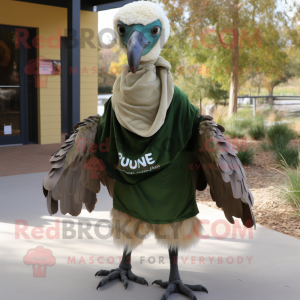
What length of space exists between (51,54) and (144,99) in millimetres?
7094

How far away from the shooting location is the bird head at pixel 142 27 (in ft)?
6.70

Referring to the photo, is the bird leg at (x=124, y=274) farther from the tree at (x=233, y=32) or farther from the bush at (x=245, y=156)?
the tree at (x=233, y=32)

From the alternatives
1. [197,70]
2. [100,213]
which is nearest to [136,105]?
[100,213]

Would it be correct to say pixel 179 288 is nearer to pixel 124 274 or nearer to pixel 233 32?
pixel 124 274

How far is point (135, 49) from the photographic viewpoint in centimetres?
196

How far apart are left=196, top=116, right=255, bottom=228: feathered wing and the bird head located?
0.54 meters

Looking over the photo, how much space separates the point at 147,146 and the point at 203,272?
3.95 feet

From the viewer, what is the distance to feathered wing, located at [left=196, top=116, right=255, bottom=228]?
220 centimetres

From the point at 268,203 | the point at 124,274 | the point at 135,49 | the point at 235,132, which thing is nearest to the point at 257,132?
the point at 235,132

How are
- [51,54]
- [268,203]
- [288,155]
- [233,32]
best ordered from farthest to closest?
[233,32], [51,54], [288,155], [268,203]

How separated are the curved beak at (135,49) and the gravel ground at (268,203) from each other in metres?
2.55

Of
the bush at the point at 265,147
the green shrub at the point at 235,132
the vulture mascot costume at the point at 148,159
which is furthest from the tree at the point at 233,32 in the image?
the vulture mascot costume at the point at 148,159

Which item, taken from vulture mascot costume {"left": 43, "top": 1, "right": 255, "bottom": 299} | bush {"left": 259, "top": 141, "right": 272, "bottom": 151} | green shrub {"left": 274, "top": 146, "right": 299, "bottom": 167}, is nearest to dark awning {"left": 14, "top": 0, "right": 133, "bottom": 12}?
bush {"left": 259, "top": 141, "right": 272, "bottom": 151}

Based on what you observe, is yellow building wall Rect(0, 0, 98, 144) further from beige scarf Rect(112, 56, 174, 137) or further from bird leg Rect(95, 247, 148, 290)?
beige scarf Rect(112, 56, 174, 137)
